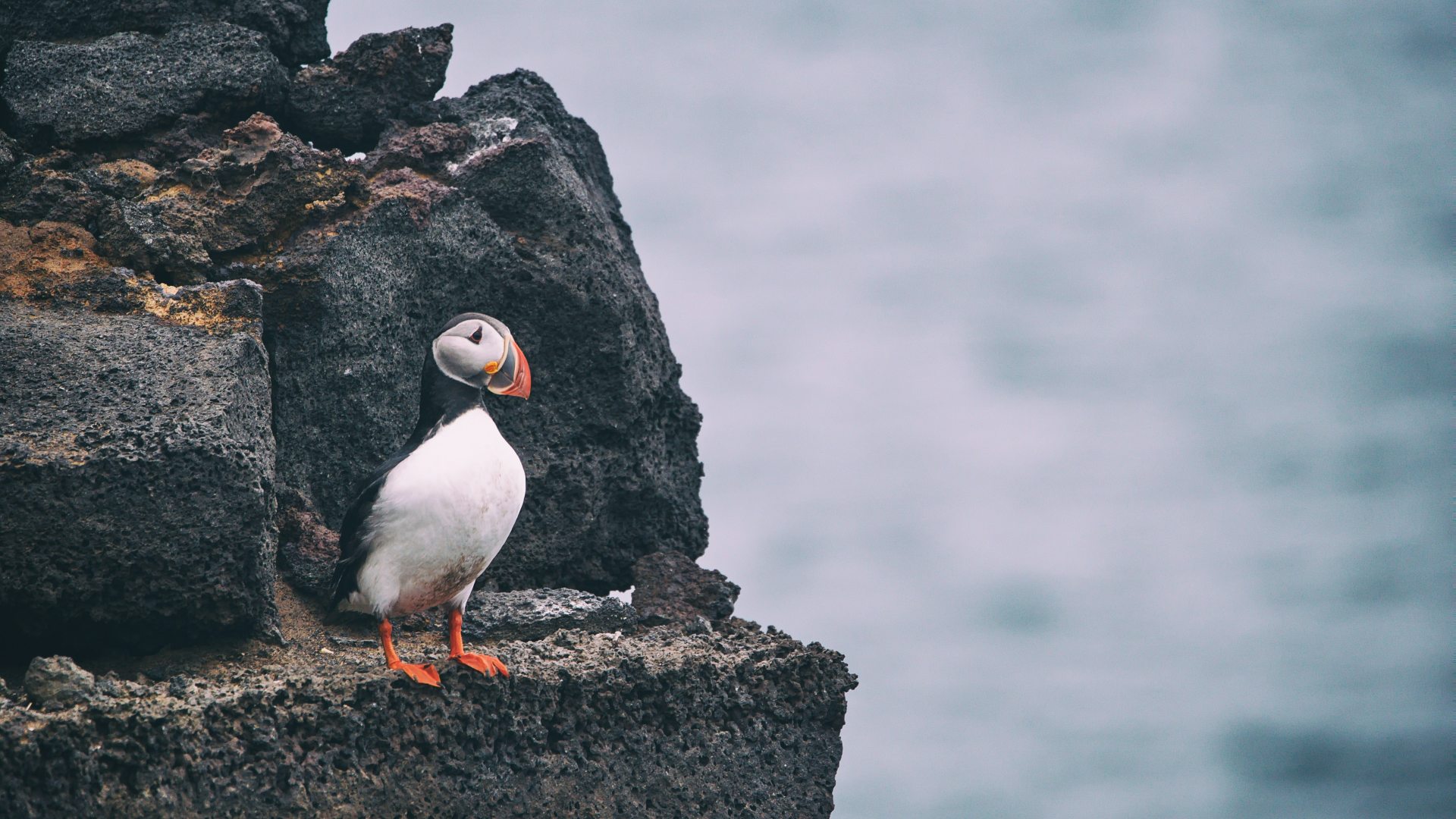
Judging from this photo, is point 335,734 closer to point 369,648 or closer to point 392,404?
point 369,648

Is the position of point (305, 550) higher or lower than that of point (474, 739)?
higher

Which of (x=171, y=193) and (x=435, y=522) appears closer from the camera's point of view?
(x=435, y=522)

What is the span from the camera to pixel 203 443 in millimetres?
5160

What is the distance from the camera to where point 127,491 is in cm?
507

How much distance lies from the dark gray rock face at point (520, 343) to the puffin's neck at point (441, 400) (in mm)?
1114

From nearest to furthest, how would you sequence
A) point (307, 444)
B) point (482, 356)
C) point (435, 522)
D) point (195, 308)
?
A: point (435, 522) → point (482, 356) → point (195, 308) → point (307, 444)

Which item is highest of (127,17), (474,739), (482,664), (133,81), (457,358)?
(127,17)

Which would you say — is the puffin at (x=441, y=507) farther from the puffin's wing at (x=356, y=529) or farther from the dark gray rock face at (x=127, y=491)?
the dark gray rock face at (x=127, y=491)

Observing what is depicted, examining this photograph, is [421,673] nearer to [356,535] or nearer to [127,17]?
[356,535]

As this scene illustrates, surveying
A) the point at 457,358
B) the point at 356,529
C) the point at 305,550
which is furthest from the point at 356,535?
the point at 305,550

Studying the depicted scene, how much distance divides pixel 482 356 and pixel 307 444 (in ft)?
4.83

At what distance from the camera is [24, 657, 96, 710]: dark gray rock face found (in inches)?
173

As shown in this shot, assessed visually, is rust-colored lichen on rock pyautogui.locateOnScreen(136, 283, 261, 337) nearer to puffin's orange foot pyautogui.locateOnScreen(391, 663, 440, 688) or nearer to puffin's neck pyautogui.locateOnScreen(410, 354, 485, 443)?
puffin's neck pyautogui.locateOnScreen(410, 354, 485, 443)

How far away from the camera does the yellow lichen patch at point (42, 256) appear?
586 cm
